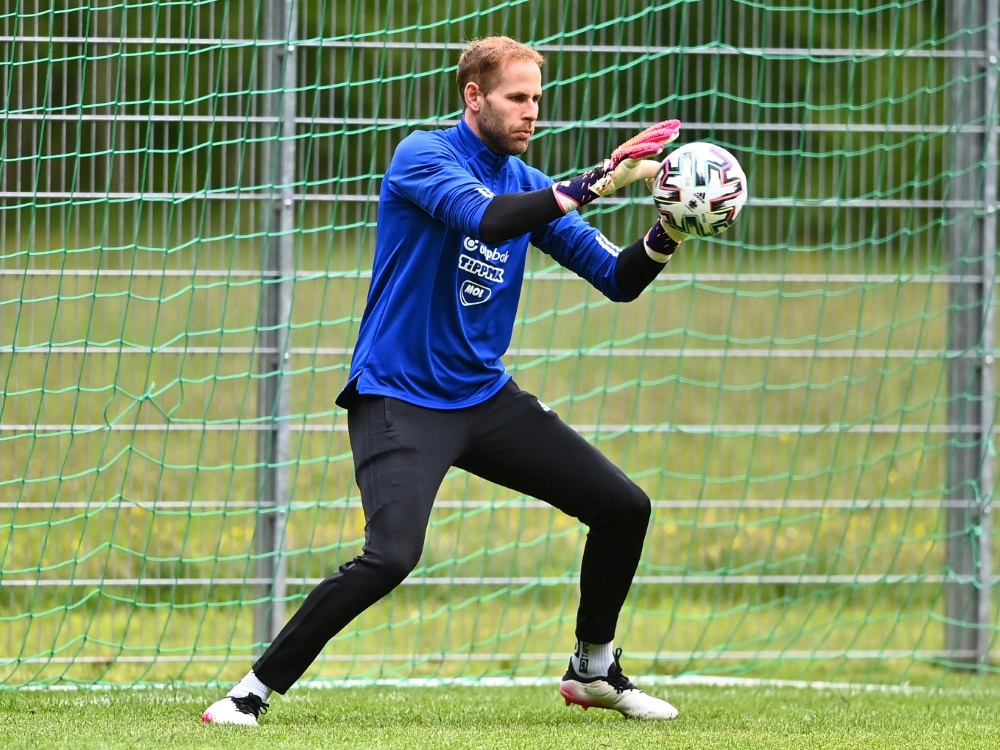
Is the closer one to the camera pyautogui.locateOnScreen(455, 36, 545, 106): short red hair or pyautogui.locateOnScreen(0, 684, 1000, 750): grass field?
pyautogui.locateOnScreen(0, 684, 1000, 750): grass field

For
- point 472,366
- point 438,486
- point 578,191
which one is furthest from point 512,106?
point 438,486

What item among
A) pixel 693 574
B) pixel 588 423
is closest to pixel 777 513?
pixel 693 574

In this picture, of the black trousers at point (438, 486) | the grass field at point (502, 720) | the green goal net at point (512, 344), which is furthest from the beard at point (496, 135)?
the grass field at point (502, 720)

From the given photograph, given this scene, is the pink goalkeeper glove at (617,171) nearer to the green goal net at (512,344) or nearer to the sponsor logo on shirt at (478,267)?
the sponsor logo on shirt at (478,267)

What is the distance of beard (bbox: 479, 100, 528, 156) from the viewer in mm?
4277

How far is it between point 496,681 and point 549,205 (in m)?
2.43

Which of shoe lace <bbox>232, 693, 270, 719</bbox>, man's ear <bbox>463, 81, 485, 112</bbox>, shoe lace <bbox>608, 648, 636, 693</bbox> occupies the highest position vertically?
man's ear <bbox>463, 81, 485, 112</bbox>

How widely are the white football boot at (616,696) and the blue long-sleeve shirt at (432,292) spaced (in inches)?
39.1

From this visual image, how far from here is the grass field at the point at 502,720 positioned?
4.05 metres

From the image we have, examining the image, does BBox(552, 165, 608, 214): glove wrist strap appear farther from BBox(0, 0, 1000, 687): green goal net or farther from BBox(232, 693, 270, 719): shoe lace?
BBox(0, 0, 1000, 687): green goal net

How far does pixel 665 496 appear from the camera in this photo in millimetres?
6879

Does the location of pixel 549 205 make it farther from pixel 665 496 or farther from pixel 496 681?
pixel 665 496

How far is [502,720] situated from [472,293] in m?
1.38

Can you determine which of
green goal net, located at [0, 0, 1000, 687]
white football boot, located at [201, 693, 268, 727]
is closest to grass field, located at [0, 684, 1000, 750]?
white football boot, located at [201, 693, 268, 727]
